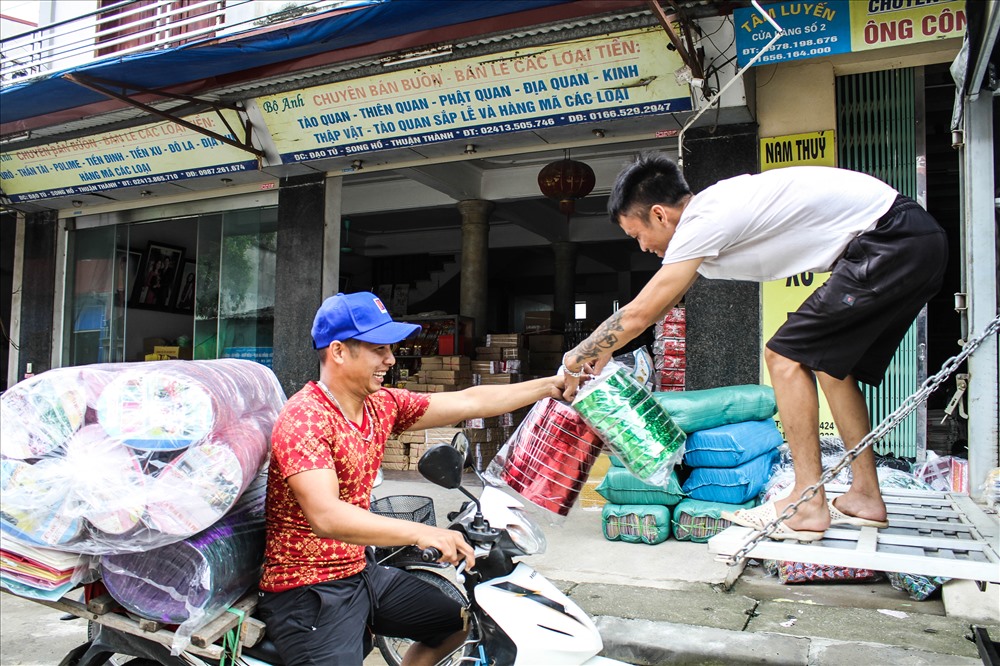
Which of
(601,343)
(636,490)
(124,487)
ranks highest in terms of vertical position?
(601,343)

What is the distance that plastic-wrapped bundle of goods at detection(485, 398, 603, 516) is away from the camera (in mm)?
2775

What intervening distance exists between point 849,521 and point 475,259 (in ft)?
29.1

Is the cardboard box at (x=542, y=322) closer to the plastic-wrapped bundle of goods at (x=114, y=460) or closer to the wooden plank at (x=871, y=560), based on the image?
the wooden plank at (x=871, y=560)

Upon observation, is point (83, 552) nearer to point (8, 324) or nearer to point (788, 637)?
point (788, 637)

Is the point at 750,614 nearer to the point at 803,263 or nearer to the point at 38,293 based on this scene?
the point at 803,263

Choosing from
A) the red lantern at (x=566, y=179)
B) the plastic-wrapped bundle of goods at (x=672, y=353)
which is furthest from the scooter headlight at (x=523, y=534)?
the red lantern at (x=566, y=179)

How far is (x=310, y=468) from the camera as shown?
7.74 feet

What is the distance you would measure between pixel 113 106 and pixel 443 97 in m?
3.97

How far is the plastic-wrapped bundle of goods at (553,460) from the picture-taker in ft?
9.11

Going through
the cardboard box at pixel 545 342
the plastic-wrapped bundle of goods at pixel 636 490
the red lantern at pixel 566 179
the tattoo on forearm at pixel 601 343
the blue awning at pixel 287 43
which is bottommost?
the plastic-wrapped bundle of goods at pixel 636 490

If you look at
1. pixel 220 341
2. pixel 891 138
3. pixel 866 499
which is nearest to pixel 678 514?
pixel 866 499

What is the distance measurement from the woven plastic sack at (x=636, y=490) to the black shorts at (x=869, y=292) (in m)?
3.02

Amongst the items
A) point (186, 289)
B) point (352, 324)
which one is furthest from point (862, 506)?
point (186, 289)

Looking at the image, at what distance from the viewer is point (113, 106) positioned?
8852mm
